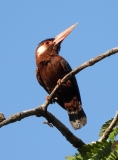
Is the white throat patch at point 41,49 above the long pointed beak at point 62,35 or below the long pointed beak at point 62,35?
below

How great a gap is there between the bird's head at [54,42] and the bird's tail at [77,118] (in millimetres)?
1656

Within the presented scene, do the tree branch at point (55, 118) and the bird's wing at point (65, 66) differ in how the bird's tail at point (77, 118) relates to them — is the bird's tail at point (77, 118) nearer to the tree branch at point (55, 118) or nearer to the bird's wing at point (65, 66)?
the bird's wing at point (65, 66)

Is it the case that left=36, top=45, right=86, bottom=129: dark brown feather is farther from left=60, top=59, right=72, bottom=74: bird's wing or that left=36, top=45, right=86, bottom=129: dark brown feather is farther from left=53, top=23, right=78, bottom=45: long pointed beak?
left=53, top=23, right=78, bottom=45: long pointed beak

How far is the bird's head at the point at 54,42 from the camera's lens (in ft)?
29.3

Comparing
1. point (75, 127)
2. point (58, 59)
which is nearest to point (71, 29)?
point (58, 59)

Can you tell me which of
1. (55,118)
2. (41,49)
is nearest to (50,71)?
(41,49)

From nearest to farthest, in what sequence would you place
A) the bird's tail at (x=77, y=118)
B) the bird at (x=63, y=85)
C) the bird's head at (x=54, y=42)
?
1. the bird's tail at (x=77, y=118)
2. the bird at (x=63, y=85)
3. the bird's head at (x=54, y=42)

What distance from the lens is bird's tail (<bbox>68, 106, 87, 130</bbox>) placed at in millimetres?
7545

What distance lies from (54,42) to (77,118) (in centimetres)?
222

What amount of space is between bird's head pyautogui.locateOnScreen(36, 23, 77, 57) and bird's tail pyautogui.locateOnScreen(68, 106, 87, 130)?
5.43 feet

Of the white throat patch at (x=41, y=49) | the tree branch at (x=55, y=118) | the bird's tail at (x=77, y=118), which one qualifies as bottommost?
the tree branch at (x=55, y=118)

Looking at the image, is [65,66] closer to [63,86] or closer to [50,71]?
[50,71]

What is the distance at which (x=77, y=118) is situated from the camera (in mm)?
7672

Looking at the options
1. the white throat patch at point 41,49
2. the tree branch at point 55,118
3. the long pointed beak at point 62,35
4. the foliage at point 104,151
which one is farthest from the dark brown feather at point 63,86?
the foliage at point 104,151
